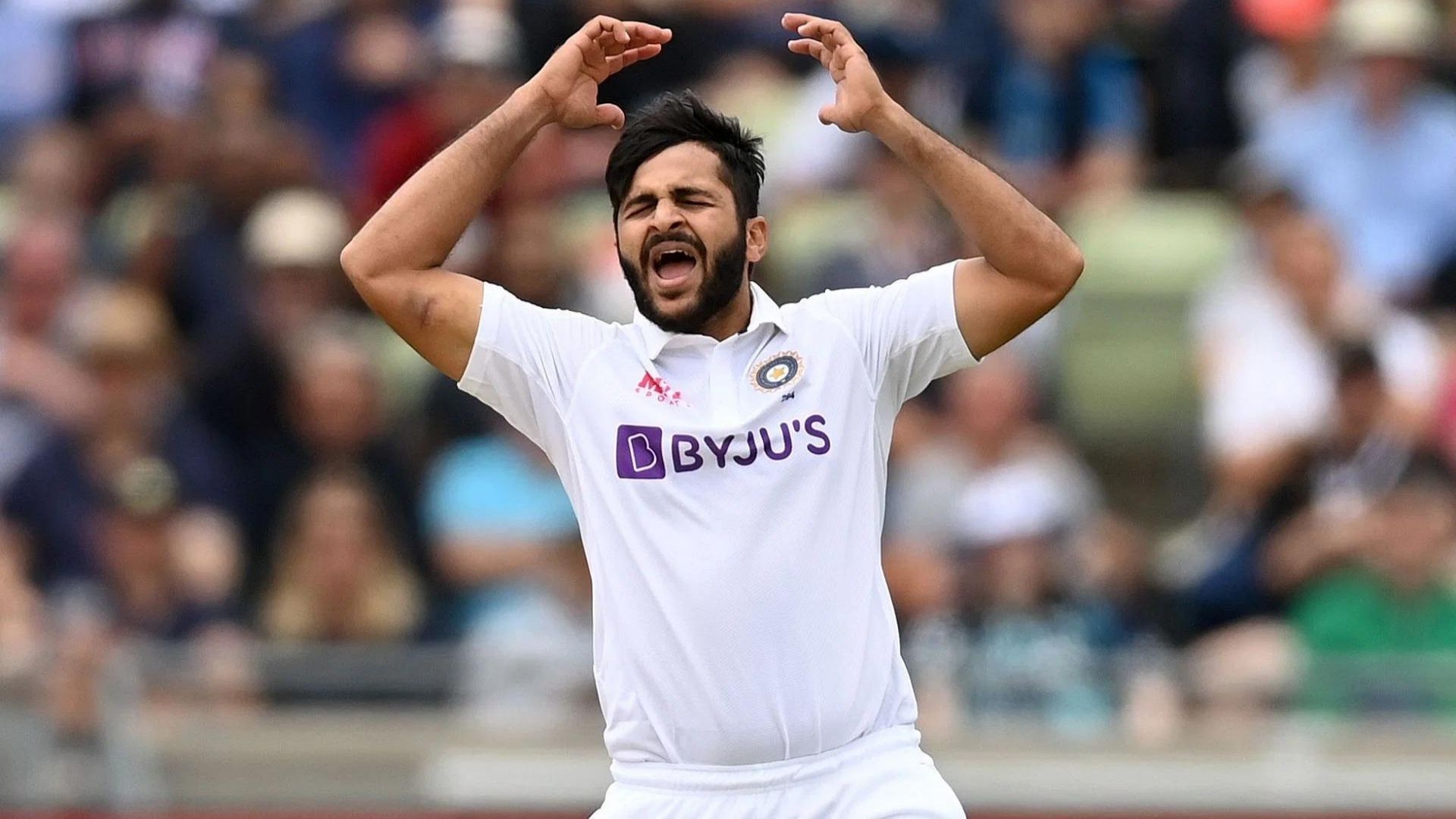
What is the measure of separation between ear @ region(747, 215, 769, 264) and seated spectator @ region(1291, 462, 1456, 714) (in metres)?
4.29

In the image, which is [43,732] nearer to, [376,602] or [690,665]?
[376,602]

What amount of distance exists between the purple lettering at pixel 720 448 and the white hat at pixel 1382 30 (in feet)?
23.4

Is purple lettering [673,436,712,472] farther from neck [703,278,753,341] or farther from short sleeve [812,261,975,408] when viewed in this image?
short sleeve [812,261,975,408]

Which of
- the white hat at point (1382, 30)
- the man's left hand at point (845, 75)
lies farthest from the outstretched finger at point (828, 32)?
the white hat at point (1382, 30)

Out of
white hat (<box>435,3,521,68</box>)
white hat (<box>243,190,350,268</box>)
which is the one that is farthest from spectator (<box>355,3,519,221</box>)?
white hat (<box>243,190,350,268</box>)

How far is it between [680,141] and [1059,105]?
6911 millimetres

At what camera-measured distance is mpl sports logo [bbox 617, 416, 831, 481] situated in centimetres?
567

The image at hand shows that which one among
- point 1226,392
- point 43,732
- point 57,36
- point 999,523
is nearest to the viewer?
point 43,732

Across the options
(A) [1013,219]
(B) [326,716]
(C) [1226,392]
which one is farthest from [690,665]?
(C) [1226,392]

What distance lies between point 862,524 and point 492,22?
7676mm

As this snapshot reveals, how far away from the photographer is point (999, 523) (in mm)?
10172

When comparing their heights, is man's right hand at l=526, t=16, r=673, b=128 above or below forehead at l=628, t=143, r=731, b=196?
above

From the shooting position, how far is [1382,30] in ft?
39.1

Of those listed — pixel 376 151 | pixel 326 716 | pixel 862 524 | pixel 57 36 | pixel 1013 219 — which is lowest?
pixel 326 716
